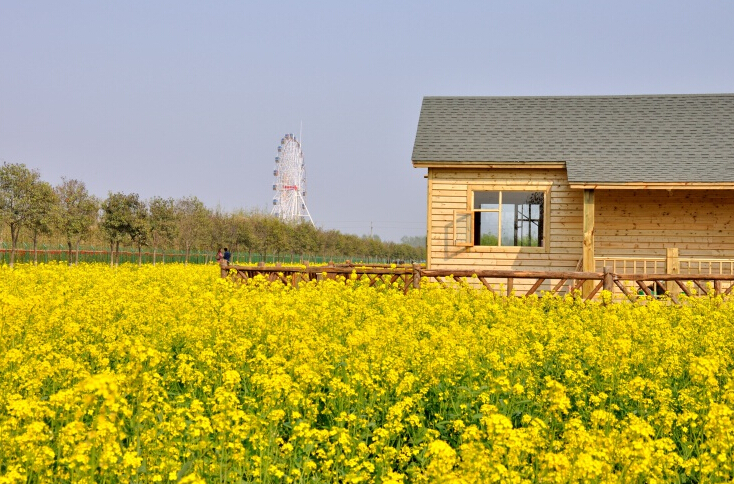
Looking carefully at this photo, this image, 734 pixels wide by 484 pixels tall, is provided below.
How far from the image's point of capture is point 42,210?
111ft

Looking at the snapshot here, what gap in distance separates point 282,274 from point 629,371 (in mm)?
11096

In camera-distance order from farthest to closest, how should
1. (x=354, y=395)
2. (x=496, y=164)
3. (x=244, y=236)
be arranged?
(x=244, y=236) → (x=496, y=164) → (x=354, y=395)

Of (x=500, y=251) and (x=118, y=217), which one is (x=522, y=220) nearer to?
(x=500, y=251)

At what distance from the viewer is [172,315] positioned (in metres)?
9.36

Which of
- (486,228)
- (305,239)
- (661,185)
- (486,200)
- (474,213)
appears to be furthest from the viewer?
(305,239)

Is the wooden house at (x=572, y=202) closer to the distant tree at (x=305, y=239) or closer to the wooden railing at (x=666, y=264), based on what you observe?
the wooden railing at (x=666, y=264)

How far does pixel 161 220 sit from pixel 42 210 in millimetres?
9557

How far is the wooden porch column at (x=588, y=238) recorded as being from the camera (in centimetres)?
1695

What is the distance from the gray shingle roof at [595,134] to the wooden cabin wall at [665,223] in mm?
924

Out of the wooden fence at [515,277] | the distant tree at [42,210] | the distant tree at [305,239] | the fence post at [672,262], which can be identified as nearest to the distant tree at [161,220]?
the distant tree at [42,210]

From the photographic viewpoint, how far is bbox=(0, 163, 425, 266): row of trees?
33.4m

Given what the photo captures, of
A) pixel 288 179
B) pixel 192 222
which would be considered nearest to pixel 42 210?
pixel 192 222

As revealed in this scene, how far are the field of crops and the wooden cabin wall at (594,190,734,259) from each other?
6.48m

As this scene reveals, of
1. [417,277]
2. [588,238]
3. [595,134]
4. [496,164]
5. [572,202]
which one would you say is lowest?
[417,277]
